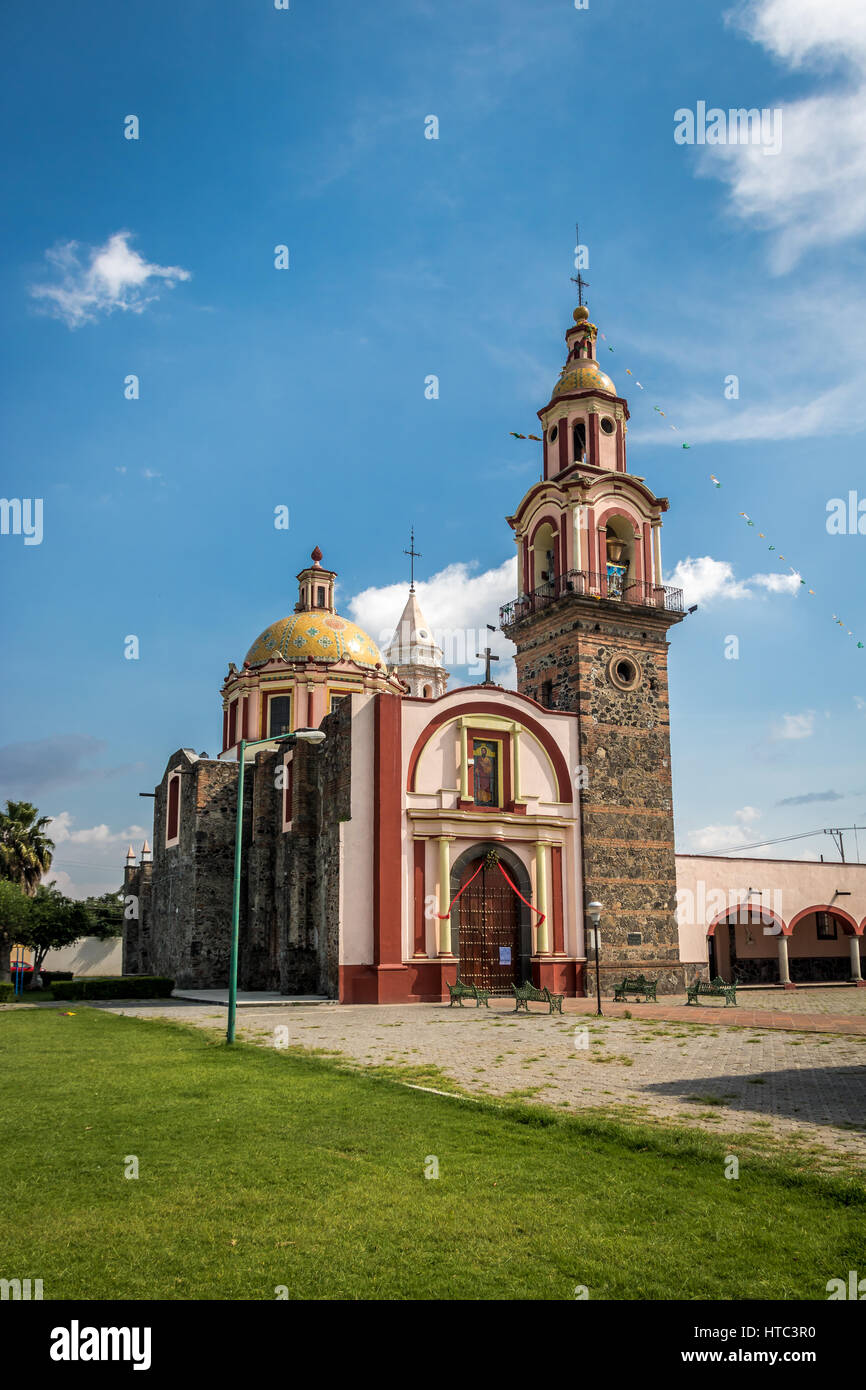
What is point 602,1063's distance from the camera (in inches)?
525

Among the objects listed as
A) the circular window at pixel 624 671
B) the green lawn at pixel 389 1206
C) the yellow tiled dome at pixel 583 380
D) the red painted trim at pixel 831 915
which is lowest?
the green lawn at pixel 389 1206

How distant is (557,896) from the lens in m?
27.9

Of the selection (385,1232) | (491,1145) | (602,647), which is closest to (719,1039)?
(491,1145)

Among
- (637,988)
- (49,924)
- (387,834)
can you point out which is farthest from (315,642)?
(637,988)

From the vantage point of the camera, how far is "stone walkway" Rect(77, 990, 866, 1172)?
9195mm

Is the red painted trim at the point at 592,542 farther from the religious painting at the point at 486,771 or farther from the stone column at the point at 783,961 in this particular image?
the stone column at the point at 783,961

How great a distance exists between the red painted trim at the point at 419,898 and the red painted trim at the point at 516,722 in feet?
5.42

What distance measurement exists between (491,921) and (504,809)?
10.2 ft

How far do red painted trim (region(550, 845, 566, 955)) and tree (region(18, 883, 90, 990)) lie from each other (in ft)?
74.4

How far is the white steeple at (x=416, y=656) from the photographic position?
52656 mm

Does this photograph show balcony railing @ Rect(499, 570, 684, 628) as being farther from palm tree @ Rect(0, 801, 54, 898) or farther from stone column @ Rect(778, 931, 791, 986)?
palm tree @ Rect(0, 801, 54, 898)

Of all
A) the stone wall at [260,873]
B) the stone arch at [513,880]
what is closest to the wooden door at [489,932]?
the stone arch at [513,880]
